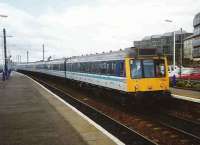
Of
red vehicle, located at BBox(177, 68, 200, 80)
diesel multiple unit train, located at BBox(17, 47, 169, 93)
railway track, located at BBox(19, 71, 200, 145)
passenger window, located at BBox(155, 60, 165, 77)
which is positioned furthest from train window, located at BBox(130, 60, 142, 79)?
red vehicle, located at BBox(177, 68, 200, 80)

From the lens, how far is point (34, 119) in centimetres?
1402

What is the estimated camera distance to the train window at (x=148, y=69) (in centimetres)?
1666

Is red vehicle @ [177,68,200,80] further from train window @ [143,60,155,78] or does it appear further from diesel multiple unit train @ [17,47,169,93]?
train window @ [143,60,155,78]

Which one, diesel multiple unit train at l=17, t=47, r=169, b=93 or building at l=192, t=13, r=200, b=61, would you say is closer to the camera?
diesel multiple unit train at l=17, t=47, r=169, b=93

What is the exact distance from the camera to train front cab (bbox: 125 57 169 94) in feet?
53.6

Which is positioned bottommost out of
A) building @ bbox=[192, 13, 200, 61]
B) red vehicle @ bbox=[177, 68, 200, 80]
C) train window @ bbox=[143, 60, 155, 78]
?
red vehicle @ bbox=[177, 68, 200, 80]

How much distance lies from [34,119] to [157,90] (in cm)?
599

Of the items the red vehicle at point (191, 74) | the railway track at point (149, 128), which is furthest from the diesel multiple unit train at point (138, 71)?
the red vehicle at point (191, 74)

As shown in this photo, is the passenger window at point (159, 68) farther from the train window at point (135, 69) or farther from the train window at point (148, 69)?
the train window at point (135, 69)

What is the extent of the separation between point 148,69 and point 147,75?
11.6 inches

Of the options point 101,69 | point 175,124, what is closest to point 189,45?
point 101,69

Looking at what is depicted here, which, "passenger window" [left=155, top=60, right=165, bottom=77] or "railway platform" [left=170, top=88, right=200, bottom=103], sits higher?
"passenger window" [left=155, top=60, right=165, bottom=77]

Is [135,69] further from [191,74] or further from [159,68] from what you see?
[191,74]

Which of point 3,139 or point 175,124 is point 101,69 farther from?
point 3,139
